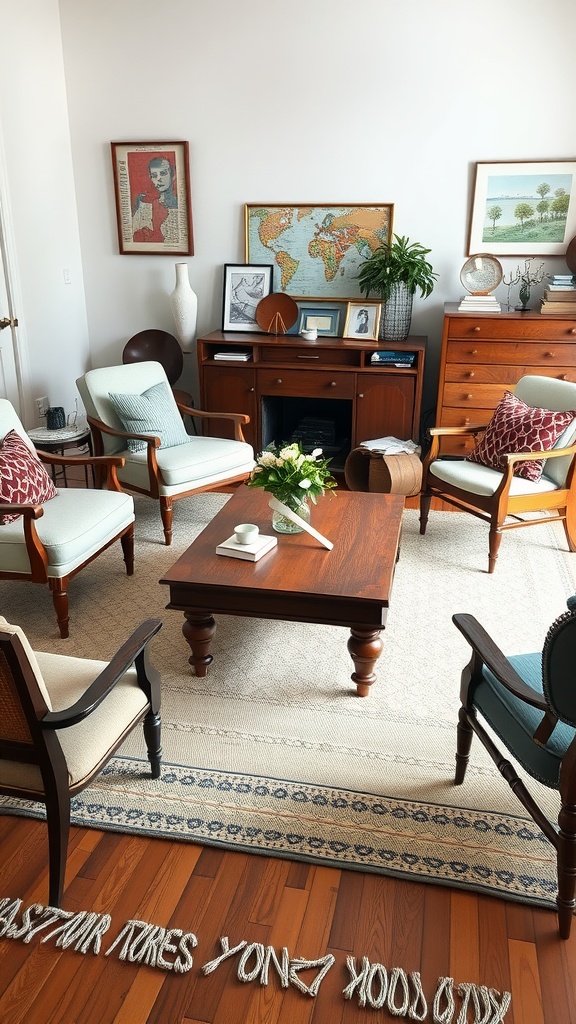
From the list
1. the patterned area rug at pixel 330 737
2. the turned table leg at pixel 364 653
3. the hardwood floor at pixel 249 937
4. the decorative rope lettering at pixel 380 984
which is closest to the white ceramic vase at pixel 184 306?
the patterned area rug at pixel 330 737

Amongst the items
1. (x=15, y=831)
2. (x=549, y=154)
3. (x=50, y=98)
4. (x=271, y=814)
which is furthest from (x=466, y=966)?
(x=50, y=98)

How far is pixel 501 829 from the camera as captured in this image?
2221mm

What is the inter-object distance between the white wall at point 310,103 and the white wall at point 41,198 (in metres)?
0.03

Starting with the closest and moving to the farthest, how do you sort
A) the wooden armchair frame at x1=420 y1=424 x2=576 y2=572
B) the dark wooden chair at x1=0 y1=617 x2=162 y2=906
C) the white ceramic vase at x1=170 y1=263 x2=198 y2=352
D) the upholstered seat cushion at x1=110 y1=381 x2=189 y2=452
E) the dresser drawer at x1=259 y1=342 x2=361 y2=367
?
the dark wooden chair at x1=0 y1=617 x2=162 y2=906
the wooden armchair frame at x1=420 y1=424 x2=576 y2=572
the upholstered seat cushion at x1=110 y1=381 x2=189 y2=452
the dresser drawer at x1=259 y1=342 x2=361 y2=367
the white ceramic vase at x1=170 y1=263 x2=198 y2=352

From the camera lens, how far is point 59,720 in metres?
1.79

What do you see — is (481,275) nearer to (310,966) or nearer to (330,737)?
(330,737)

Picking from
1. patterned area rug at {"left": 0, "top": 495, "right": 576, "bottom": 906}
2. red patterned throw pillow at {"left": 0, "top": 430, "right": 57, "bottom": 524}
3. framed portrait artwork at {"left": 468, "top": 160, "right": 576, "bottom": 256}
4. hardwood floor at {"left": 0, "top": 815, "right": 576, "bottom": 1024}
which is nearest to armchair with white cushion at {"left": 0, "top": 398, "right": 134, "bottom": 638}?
red patterned throw pillow at {"left": 0, "top": 430, "right": 57, "bottom": 524}

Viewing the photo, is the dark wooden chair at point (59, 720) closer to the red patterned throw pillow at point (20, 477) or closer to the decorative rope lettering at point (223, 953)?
the decorative rope lettering at point (223, 953)

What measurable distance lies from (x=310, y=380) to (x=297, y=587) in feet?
8.43

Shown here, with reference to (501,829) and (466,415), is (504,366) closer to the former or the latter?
(466,415)

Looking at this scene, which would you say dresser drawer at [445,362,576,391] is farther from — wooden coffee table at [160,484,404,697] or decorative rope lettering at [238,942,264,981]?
decorative rope lettering at [238,942,264,981]

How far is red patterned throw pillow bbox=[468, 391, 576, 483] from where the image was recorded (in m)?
3.95

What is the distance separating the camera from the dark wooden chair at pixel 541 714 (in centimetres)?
167

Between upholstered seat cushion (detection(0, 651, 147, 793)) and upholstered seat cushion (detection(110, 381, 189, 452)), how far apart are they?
2146 millimetres
